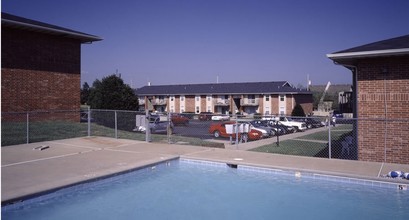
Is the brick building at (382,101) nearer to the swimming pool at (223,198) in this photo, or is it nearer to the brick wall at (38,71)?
the swimming pool at (223,198)

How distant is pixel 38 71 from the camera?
19.6 meters

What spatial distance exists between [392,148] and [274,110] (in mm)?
45410

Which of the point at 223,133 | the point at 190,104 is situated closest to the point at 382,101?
the point at 223,133

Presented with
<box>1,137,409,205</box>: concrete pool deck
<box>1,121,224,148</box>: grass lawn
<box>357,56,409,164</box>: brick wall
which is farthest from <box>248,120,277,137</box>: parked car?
<box>357,56,409,164</box>: brick wall

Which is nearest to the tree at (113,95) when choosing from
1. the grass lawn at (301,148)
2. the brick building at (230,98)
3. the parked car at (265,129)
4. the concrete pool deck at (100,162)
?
the parked car at (265,129)

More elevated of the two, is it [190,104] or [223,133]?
[190,104]

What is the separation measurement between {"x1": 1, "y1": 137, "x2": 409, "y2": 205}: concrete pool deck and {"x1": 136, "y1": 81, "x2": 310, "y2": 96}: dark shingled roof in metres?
43.5

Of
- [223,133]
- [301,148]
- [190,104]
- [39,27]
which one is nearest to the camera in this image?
[301,148]

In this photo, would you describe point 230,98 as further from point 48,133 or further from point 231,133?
point 231,133

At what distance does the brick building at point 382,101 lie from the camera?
9.66 metres

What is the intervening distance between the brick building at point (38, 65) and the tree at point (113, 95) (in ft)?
18.1

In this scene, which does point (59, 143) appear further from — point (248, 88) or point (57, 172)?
point (248, 88)

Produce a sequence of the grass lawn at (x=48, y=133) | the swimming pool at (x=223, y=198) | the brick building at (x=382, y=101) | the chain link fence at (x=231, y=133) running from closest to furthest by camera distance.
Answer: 1. the swimming pool at (x=223, y=198)
2. the brick building at (x=382, y=101)
3. the chain link fence at (x=231, y=133)
4. the grass lawn at (x=48, y=133)

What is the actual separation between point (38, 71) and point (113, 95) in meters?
8.20
